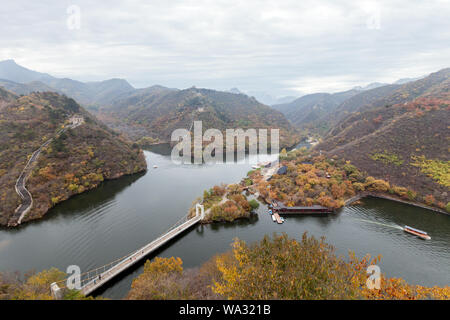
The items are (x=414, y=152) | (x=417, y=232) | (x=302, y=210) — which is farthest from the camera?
(x=414, y=152)

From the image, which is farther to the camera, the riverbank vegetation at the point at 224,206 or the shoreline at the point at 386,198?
the shoreline at the point at 386,198

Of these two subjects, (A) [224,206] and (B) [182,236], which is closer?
(B) [182,236]

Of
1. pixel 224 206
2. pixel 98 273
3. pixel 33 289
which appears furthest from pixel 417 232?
pixel 33 289

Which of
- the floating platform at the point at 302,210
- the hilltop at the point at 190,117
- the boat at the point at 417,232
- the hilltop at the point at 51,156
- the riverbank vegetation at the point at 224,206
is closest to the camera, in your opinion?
the boat at the point at 417,232

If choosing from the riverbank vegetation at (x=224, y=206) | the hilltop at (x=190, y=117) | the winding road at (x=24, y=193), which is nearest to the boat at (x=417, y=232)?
the riverbank vegetation at (x=224, y=206)

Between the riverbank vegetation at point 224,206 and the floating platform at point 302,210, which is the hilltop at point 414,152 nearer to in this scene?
the floating platform at point 302,210

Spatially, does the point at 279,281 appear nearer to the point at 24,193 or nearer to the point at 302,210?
the point at 302,210
